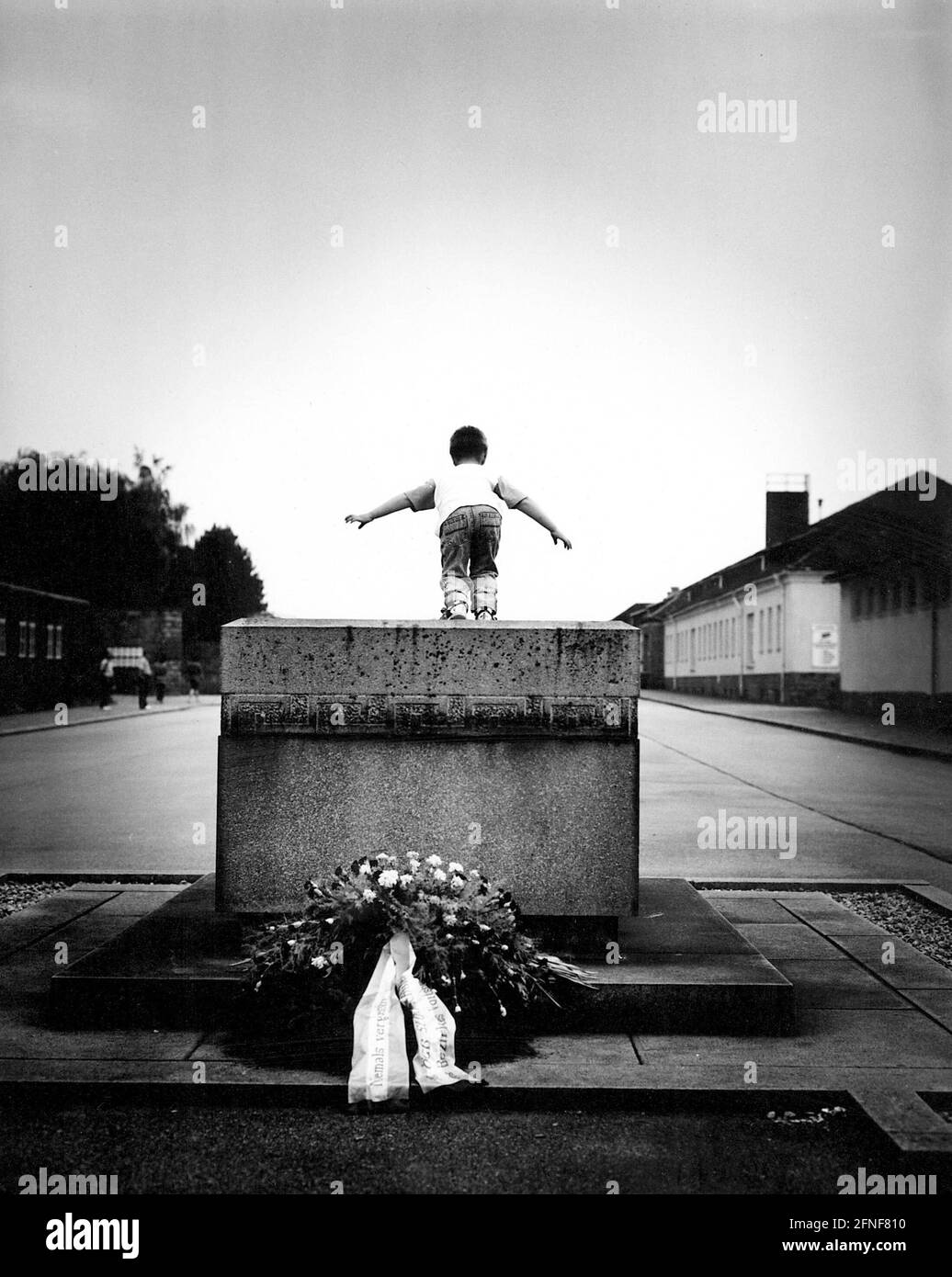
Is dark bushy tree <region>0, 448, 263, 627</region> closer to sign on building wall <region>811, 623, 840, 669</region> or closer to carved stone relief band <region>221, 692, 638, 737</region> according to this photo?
sign on building wall <region>811, 623, 840, 669</region>

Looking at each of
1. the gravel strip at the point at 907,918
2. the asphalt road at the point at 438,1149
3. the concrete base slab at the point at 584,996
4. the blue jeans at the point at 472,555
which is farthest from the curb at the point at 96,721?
the asphalt road at the point at 438,1149

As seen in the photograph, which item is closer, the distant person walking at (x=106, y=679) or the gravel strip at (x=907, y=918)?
the gravel strip at (x=907, y=918)

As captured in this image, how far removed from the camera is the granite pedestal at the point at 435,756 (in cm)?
539

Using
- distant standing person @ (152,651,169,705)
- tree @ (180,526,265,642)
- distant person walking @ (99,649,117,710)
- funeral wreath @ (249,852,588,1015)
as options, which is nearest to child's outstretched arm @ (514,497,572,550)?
funeral wreath @ (249,852,588,1015)

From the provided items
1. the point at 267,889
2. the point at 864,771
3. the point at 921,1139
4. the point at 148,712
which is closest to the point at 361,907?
the point at 267,889

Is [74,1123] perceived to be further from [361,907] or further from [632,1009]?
[632,1009]

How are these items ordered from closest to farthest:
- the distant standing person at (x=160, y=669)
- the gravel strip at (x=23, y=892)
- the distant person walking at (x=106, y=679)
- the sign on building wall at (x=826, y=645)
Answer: the gravel strip at (x=23, y=892) < the distant person walking at (x=106, y=679) < the sign on building wall at (x=826, y=645) < the distant standing person at (x=160, y=669)

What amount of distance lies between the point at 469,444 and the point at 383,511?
57cm

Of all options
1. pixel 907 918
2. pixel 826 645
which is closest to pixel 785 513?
pixel 826 645

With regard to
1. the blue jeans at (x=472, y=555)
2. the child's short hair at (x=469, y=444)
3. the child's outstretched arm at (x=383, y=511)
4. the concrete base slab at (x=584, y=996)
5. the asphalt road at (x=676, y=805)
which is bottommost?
the asphalt road at (x=676, y=805)

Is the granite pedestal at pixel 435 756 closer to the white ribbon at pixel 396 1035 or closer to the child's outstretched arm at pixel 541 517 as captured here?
the child's outstretched arm at pixel 541 517

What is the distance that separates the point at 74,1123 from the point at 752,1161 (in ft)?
7.05

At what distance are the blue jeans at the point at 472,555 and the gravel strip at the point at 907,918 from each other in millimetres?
2952

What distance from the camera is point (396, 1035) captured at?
13.8 ft
